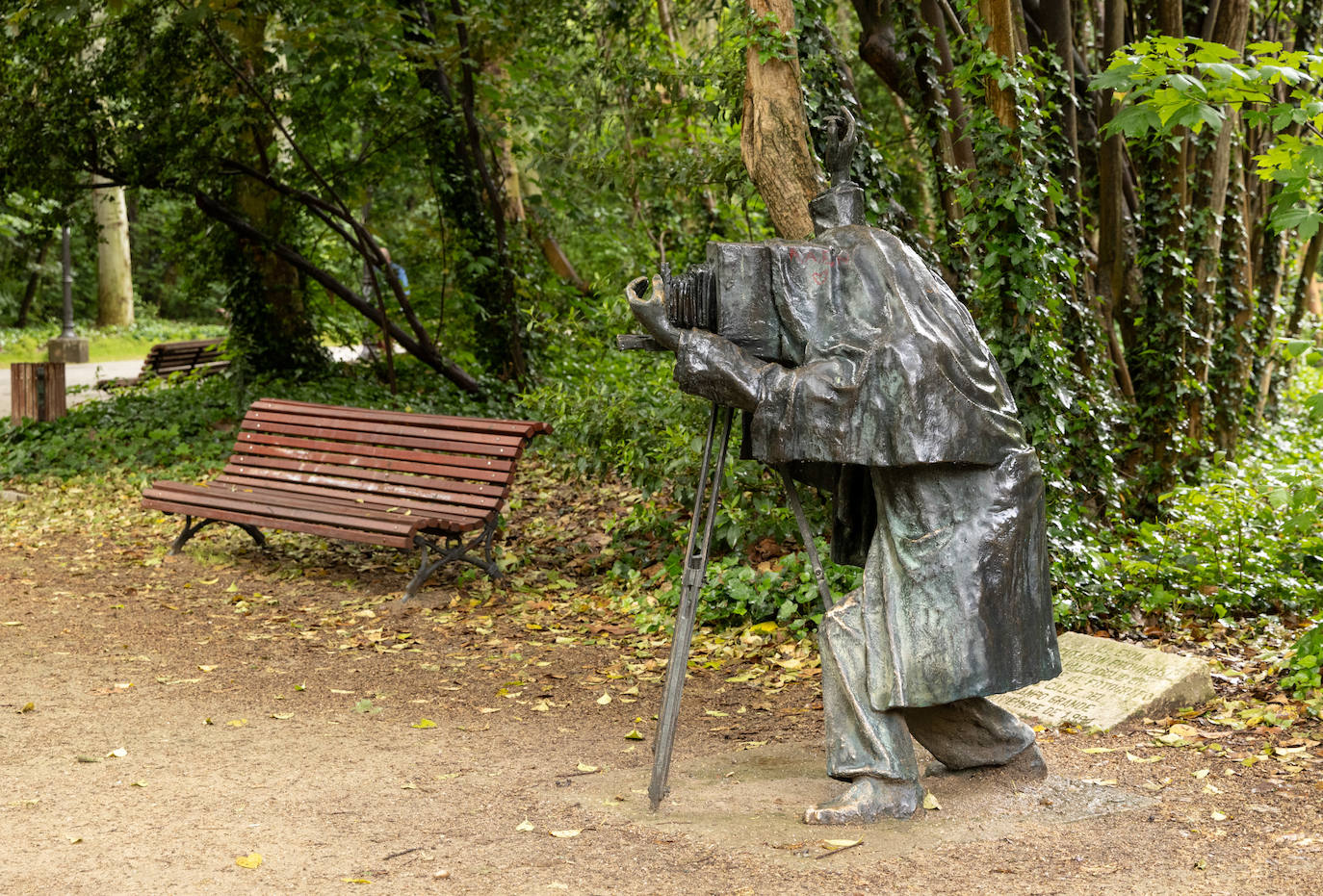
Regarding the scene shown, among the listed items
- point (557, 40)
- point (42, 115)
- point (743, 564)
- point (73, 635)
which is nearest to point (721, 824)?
point (743, 564)

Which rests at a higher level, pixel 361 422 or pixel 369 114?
pixel 369 114

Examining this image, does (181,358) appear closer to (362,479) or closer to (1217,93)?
(362,479)

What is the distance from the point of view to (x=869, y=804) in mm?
3699

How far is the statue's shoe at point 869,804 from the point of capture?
369cm

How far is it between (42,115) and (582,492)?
6.13 metres

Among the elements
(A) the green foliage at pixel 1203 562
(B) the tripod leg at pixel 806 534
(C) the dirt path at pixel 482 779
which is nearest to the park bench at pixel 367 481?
(C) the dirt path at pixel 482 779

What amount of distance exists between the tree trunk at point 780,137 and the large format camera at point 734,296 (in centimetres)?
308

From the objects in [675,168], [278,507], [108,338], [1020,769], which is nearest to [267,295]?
[675,168]

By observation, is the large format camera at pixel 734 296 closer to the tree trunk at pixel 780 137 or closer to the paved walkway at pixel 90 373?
the tree trunk at pixel 780 137

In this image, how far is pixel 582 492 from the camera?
959cm

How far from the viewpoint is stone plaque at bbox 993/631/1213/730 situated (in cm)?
495

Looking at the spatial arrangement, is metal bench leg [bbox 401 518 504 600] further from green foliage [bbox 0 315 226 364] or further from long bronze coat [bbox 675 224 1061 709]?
green foliage [bbox 0 315 226 364]

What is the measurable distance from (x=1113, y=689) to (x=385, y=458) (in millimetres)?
4942

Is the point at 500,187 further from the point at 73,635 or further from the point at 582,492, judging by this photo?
the point at 73,635
